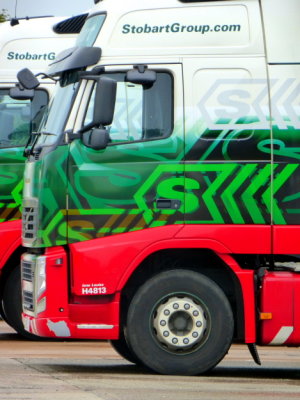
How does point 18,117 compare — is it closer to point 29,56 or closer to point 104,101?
point 29,56

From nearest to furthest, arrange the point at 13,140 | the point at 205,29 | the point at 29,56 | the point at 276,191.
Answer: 1. the point at 276,191
2. the point at 205,29
3. the point at 13,140
4. the point at 29,56

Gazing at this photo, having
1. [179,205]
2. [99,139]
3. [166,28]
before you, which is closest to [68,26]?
[166,28]

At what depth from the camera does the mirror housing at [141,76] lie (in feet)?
39.0

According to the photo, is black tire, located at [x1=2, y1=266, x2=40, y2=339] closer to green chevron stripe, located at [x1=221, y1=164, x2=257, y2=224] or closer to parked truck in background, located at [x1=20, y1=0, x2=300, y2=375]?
parked truck in background, located at [x1=20, y1=0, x2=300, y2=375]

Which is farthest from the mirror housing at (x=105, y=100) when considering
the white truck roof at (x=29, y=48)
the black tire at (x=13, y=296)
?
the white truck roof at (x=29, y=48)

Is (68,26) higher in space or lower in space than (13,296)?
higher

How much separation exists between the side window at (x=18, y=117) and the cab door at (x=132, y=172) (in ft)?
12.2

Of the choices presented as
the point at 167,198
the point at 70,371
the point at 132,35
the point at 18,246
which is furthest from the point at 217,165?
the point at 18,246

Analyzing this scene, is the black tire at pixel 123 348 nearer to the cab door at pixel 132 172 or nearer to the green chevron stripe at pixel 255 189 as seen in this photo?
the cab door at pixel 132 172

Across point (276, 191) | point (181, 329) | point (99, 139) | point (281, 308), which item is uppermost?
point (99, 139)

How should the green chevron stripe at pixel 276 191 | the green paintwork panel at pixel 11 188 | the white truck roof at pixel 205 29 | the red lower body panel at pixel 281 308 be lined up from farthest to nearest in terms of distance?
the green paintwork panel at pixel 11 188
the white truck roof at pixel 205 29
the green chevron stripe at pixel 276 191
the red lower body panel at pixel 281 308

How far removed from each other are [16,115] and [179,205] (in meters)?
4.46

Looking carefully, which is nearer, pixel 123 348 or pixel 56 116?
pixel 56 116

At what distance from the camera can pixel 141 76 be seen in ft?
39.1
